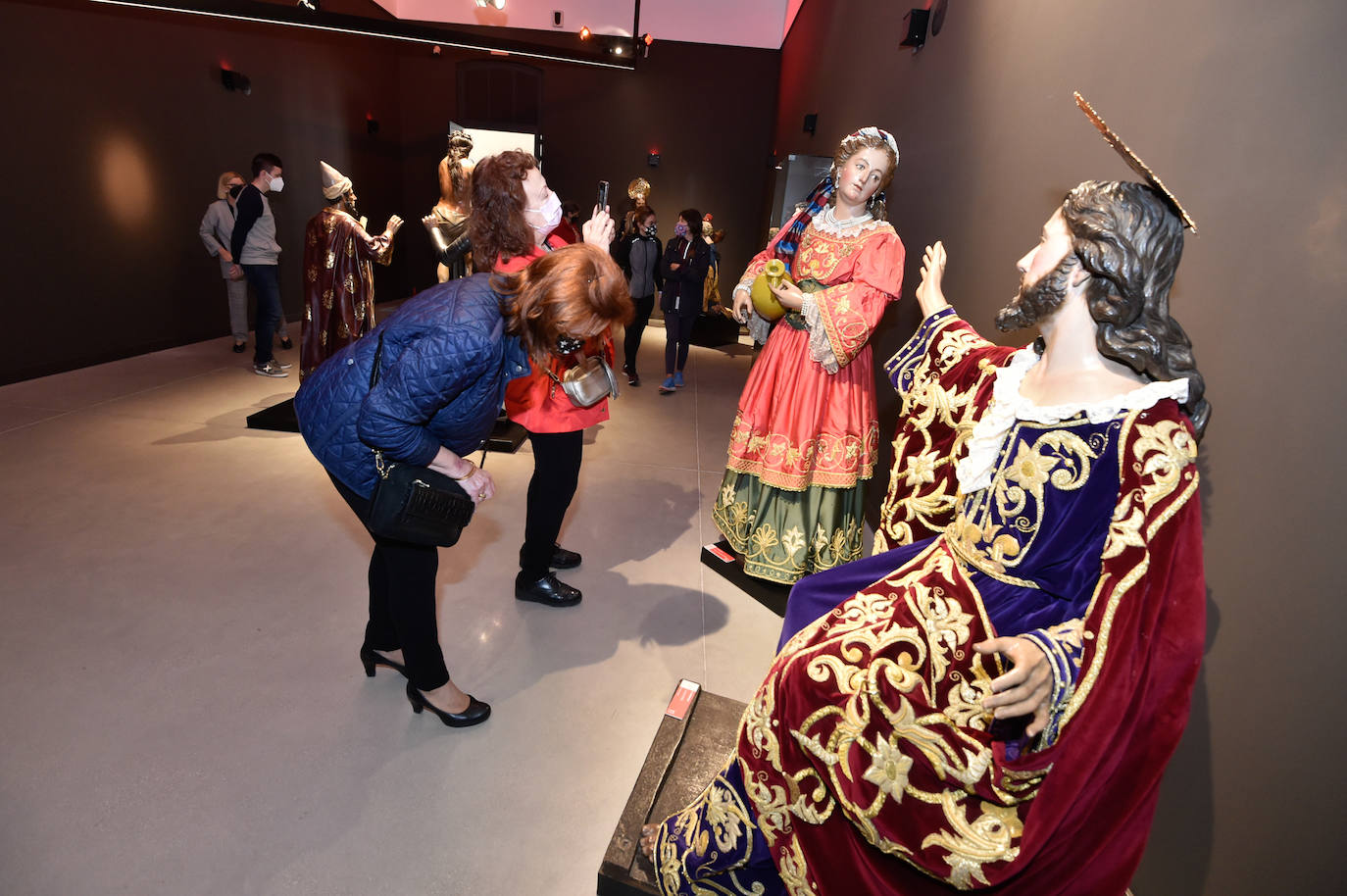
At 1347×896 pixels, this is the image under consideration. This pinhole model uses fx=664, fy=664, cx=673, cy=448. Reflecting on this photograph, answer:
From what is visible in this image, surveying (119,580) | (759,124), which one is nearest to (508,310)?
(119,580)

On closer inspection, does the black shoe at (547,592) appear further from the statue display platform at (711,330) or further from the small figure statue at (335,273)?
the statue display platform at (711,330)

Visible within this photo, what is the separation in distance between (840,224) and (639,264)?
12.6ft

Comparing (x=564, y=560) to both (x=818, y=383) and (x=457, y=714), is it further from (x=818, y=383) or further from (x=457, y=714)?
(x=818, y=383)

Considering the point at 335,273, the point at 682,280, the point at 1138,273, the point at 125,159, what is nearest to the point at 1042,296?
the point at 1138,273

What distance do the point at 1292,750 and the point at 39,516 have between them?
4.34 metres

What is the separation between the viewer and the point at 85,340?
5.21 m

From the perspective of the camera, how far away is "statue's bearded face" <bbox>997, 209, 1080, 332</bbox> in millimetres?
1173

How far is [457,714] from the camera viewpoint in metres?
2.06

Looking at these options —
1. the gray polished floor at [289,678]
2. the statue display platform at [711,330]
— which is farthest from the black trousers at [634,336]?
the gray polished floor at [289,678]

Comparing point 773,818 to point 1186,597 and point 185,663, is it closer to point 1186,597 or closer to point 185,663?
point 1186,597

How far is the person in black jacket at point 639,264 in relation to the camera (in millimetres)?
6039

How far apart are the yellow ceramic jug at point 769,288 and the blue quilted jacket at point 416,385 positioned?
1.05 m

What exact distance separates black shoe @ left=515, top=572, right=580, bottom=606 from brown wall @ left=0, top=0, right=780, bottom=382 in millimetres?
4497

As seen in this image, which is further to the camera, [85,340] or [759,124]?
[759,124]
